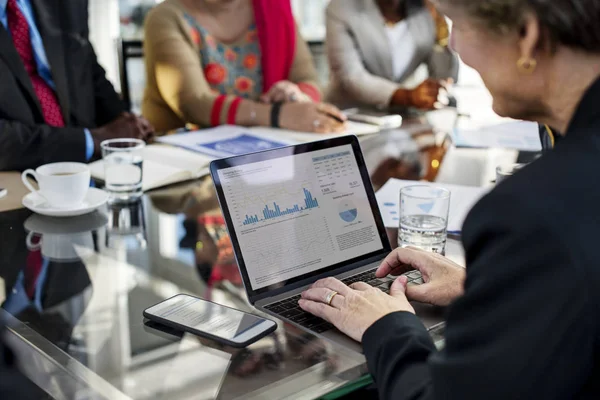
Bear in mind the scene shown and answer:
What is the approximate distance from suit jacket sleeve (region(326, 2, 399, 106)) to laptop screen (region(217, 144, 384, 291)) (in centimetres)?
153

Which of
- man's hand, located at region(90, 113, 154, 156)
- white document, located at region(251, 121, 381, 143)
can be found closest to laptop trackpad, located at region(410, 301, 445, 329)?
white document, located at region(251, 121, 381, 143)

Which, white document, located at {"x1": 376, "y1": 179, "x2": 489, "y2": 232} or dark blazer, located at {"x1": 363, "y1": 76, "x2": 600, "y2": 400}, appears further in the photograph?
white document, located at {"x1": 376, "y1": 179, "x2": 489, "y2": 232}

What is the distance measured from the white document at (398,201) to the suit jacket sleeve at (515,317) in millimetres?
656

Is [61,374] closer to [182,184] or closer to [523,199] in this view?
[523,199]

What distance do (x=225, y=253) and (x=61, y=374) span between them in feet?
1.31

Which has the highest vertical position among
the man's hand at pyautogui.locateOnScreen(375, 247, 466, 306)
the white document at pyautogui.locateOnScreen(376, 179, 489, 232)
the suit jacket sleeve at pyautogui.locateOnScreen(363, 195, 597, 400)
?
the suit jacket sleeve at pyautogui.locateOnScreen(363, 195, 597, 400)

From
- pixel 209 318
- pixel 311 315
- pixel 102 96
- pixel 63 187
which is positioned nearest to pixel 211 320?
pixel 209 318

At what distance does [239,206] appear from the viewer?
1003 mm

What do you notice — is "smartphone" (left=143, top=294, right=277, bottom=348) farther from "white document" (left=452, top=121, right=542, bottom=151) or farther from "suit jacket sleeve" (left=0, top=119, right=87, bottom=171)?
"white document" (left=452, top=121, right=542, bottom=151)

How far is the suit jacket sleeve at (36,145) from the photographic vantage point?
64.7 inches

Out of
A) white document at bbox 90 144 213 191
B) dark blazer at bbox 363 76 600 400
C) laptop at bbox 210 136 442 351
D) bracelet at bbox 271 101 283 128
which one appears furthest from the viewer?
bracelet at bbox 271 101 283 128

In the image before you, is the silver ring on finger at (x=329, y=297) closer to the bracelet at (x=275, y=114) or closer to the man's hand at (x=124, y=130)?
the man's hand at (x=124, y=130)

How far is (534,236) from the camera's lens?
1.92 feet

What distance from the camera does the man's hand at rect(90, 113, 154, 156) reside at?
1.77 metres
